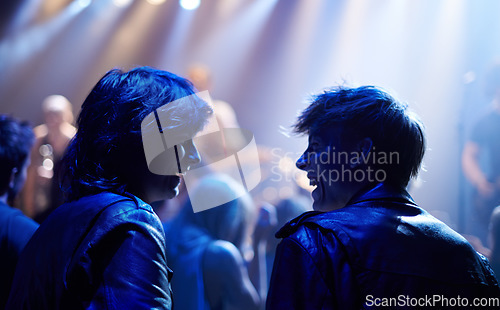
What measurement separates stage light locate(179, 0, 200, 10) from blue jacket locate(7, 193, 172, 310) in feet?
17.7

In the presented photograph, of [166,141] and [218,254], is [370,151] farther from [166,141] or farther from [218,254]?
[218,254]

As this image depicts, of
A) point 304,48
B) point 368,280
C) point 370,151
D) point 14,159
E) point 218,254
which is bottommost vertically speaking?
point 218,254

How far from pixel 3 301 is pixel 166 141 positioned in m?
1.10

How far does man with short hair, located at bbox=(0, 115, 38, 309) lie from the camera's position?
5.54 ft

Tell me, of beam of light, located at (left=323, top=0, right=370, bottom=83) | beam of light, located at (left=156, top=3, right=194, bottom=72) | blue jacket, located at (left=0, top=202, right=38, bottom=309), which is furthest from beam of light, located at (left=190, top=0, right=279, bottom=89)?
blue jacket, located at (left=0, top=202, right=38, bottom=309)

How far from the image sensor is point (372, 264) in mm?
986

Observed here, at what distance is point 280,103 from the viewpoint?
21.1 ft

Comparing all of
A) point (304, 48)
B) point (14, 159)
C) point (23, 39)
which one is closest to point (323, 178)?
point (14, 159)

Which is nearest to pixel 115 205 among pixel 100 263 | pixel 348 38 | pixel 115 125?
pixel 100 263

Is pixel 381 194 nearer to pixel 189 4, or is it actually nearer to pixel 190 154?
pixel 190 154

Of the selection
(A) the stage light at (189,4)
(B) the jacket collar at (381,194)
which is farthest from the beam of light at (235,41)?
(B) the jacket collar at (381,194)

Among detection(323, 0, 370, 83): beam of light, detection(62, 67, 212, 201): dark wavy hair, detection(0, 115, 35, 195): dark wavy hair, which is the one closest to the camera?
detection(62, 67, 212, 201): dark wavy hair

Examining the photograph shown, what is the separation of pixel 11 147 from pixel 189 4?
14.5 feet

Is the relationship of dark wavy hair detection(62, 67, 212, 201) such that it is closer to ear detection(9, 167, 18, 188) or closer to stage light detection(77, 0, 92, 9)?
ear detection(9, 167, 18, 188)
